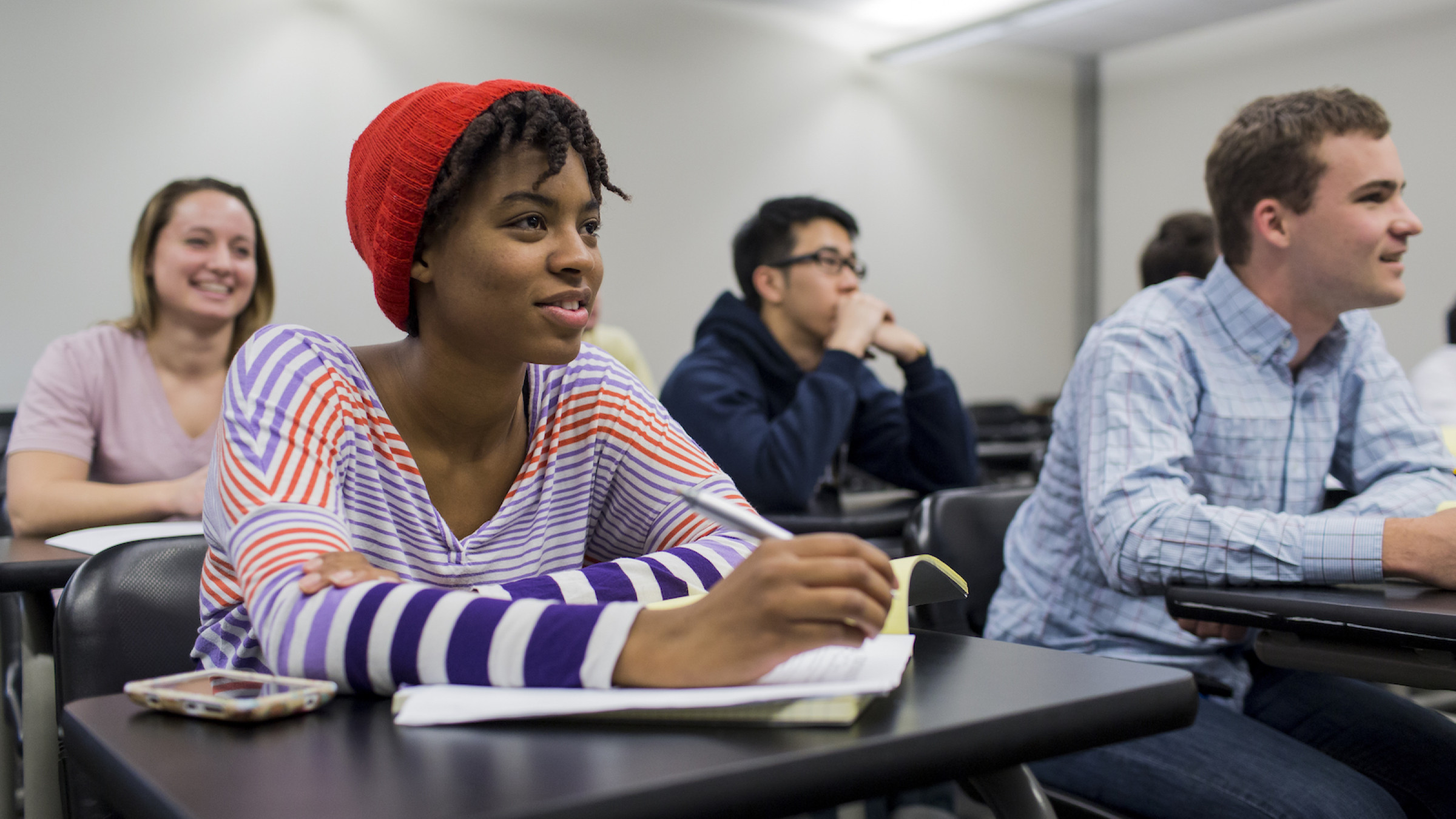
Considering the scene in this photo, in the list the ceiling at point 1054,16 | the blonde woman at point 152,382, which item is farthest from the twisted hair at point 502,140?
the ceiling at point 1054,16

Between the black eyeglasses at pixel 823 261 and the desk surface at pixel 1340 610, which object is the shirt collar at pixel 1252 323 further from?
the black eyeglasses at pixel 823 261

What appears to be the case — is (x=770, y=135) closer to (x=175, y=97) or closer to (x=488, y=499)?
(x=175, y=97)

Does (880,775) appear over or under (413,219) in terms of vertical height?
under

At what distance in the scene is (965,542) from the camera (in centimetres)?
173

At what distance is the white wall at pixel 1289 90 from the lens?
609 cm

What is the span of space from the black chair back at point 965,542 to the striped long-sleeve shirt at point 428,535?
574 mm

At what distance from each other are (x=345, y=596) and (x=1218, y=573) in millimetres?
1032

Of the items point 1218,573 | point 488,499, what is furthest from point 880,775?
point 1218,573

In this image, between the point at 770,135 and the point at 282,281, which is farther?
the point at 770,135

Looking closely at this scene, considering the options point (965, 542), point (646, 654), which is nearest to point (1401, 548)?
point (965, 542)

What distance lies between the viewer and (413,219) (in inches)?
40.9

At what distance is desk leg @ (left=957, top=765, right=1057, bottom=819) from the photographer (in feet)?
2.96

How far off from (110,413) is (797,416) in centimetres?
143

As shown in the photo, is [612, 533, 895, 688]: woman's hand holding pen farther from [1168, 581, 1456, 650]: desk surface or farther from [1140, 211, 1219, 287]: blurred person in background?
[1140, 211, 1219, 287]: blurred person in background
